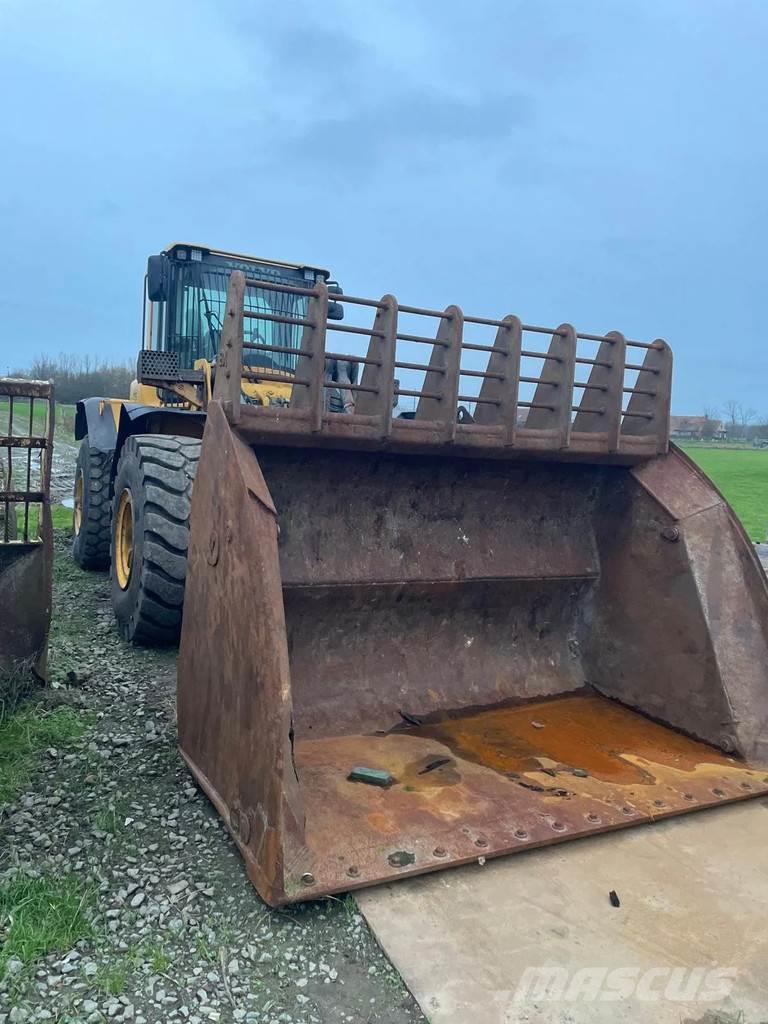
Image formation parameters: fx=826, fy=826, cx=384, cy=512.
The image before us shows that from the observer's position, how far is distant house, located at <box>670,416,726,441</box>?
177 ft

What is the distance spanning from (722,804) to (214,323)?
5.12 meters

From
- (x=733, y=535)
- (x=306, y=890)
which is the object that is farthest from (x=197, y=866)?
(x=733, y=535)

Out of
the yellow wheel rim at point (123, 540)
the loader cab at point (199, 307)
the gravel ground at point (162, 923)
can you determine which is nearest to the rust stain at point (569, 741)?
the gravel ground at point (162, 923)

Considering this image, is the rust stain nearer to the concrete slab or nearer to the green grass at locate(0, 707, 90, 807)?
the concrete slab

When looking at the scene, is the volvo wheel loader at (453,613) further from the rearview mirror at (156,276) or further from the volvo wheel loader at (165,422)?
the rearview mirror at (156,276)

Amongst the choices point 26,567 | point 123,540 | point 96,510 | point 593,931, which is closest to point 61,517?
point 96,510

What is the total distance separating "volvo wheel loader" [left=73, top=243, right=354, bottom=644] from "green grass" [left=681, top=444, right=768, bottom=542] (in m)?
6.18

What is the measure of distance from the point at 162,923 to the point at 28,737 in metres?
1.60

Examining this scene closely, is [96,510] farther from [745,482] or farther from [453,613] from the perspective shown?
[745,482]

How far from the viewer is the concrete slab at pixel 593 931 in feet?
7.48

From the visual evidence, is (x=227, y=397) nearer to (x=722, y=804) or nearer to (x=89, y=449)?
(x=722, y=804)

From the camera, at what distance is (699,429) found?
186 feet

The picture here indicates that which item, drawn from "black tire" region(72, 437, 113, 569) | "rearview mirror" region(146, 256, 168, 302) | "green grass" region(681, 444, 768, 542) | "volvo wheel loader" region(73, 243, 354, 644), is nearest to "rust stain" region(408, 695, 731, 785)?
"volvo wheel loader" region(73, 243, 354, 644)

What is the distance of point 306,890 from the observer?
258cm
